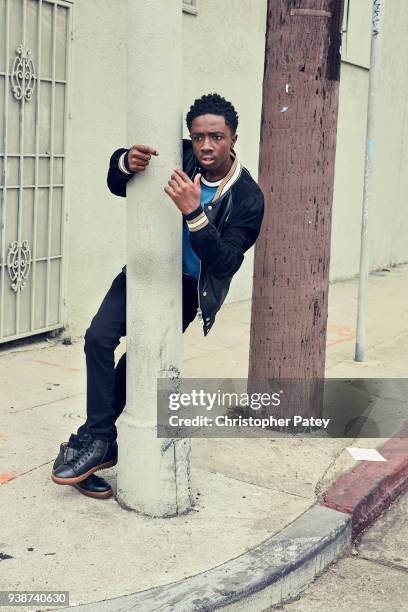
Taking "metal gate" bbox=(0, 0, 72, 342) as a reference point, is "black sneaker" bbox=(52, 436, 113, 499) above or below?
below

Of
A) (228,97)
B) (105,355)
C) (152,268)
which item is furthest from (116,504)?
(228,97)

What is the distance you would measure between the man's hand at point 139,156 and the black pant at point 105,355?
0.62 metres

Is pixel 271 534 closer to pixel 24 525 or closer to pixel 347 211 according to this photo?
pixel 24 525

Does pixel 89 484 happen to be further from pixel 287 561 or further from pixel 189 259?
pixel 189 259

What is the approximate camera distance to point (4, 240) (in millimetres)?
6684

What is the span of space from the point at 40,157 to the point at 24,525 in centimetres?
366

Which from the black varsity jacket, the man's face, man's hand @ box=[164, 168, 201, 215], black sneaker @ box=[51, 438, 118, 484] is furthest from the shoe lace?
the man's face

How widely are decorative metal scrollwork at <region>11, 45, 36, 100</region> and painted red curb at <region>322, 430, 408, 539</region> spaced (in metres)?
3.62

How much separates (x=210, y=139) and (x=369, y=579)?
2.05 meters

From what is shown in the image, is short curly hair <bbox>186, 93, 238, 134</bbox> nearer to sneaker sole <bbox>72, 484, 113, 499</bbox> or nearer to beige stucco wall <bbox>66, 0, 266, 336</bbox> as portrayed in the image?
A: sneaker sole <bbox>72, 484, 113, 499</bbox>

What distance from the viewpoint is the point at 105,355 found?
13.5 ft

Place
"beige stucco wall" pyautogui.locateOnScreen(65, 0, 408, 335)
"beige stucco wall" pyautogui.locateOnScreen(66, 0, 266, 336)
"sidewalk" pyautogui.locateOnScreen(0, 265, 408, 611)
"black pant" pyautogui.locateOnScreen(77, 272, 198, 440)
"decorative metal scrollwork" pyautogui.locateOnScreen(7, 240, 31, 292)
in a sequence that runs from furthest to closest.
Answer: "beige stucco wall" pyautogui.locateOnScreen(65, 0, 408, 335) → "beige stucco wall" pyautogui.locateOnScreen(66, 0, 266, 336) → "decorative metal scrollwork" pyautogui.locateOnScreen(7, 240, 31, 292) → "black pant" pyautogui.locateOnScreen(77, 272, 198, 440) → "sidewalk" pyautogui.locateOnScreen(0, 265, 408, 611)

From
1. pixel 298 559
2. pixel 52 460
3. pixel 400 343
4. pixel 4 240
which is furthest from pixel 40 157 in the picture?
pixel 298 559

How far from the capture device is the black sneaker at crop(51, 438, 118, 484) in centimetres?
415
